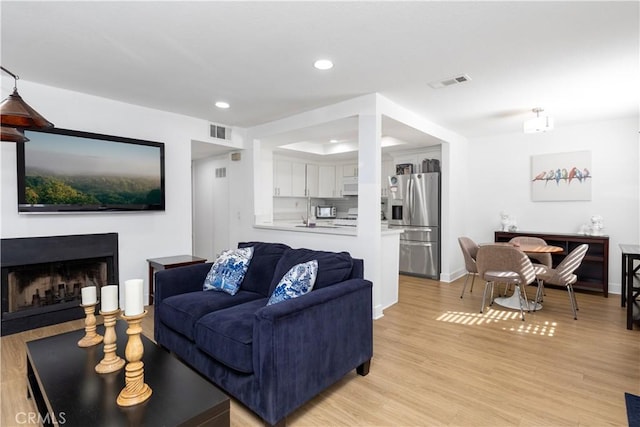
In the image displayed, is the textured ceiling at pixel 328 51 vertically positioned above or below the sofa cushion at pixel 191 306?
above

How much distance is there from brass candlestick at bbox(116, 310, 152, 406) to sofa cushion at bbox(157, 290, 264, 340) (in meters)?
0.78

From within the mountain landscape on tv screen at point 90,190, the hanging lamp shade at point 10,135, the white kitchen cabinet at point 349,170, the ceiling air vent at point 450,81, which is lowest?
the mountain landscape on tv screen at point 90,190

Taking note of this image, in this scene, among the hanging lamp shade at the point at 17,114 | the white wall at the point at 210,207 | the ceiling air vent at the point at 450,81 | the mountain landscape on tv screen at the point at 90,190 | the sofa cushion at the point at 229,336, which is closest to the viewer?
the hanging lamp shade at the point at 17,114

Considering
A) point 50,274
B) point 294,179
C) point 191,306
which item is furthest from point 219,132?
point 191,306

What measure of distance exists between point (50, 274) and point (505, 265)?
4.91 metres

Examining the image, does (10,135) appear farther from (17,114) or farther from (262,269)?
(262,269)

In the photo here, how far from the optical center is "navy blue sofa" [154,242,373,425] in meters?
1.70

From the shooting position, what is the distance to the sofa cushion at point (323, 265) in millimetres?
2295

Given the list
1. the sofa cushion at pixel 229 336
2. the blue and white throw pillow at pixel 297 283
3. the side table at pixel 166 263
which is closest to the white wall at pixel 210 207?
the side table at pixel 166 263

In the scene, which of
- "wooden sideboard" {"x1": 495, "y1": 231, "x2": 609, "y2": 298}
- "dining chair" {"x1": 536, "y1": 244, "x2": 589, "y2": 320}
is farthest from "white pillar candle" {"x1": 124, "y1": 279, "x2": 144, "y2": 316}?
"wooden sideboard" {"x1": 495, "y1": 231, "x2": 609, "y2": 298}

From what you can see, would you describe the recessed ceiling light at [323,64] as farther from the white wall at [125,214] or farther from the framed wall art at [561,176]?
the framed wall art at [561,176]

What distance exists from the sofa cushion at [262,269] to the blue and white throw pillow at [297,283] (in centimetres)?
57

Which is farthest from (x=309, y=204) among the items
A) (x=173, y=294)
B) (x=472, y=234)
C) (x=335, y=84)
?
(x=173, y=294)

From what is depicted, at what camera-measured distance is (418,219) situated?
18.0 ft
